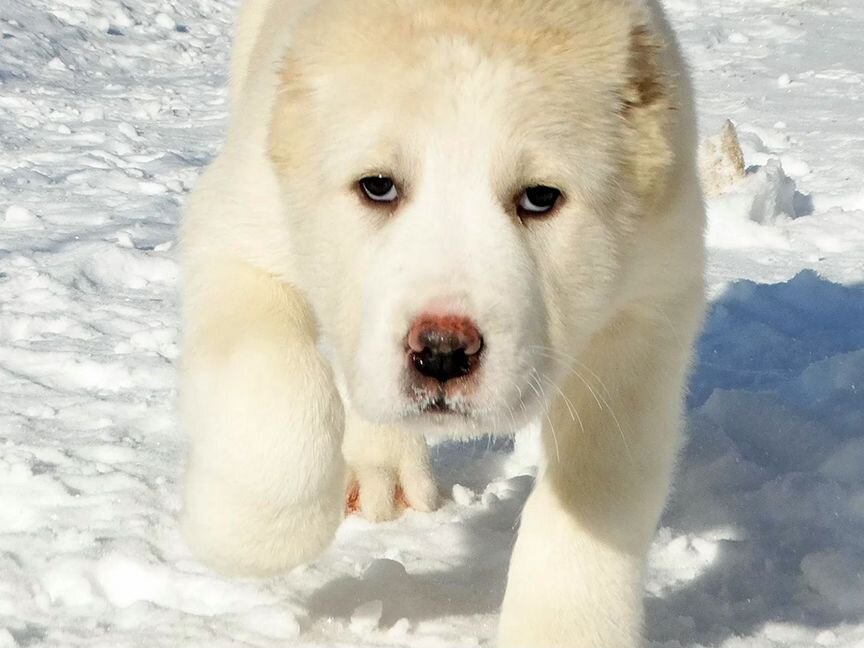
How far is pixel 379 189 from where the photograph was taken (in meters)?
2.78

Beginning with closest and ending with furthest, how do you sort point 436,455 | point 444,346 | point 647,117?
point 444,346 < point 647,117 < point 436,455

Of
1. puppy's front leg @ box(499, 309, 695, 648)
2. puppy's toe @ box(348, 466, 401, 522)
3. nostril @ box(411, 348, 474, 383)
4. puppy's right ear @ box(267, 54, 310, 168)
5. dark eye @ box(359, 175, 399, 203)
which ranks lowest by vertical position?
puppy's toe @ box(348, 466, 401, 522)

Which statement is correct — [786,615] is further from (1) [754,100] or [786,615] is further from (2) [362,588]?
(1) [754,100]

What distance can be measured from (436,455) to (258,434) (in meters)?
1.79

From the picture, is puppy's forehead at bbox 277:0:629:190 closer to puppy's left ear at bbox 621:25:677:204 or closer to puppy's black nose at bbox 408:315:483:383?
puppy's left ear at bbox 621:25:677:204

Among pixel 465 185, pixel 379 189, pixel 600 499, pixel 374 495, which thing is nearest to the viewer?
pixel 465 185

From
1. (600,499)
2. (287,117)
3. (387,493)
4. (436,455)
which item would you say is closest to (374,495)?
(387,493)

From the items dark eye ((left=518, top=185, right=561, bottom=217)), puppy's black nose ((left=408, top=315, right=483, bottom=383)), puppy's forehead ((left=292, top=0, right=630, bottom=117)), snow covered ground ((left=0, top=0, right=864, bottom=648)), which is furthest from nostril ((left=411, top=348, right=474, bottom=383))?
snow covered ground ((left=0, top=0, right=864, bottom=648))

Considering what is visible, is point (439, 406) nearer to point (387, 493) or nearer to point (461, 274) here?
point (461, 274)

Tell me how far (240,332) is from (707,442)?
201 centimetres

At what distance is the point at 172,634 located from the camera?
3264 millimetres

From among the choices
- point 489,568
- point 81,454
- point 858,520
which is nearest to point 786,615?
point 858,520

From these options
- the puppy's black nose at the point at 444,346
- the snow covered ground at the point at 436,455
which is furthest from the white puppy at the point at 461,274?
the snow covered ground at the point at 436,455

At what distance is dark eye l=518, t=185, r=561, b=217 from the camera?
2.74 meters
